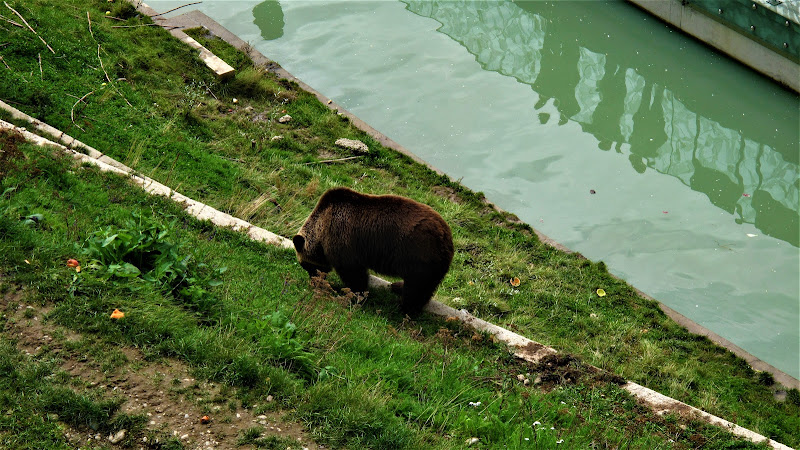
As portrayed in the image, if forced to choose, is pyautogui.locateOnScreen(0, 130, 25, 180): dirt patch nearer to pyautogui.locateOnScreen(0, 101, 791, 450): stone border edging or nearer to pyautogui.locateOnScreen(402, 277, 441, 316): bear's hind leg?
pyautogui.locateOnScreen(0, 101, 791, 450): stone border edging

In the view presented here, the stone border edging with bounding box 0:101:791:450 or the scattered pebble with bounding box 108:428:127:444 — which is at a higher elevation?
the scattered pebble with bounding box 108:428:127:444

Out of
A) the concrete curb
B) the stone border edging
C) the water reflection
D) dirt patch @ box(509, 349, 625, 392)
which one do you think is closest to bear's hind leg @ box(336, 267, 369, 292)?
the stone border edging

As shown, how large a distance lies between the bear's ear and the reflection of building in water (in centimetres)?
816

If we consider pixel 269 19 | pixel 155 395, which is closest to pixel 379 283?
pixel 155 395

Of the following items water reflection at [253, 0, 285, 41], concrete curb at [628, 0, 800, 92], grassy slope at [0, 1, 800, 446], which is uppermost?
concrete curb at [628, 0, 800, 92]

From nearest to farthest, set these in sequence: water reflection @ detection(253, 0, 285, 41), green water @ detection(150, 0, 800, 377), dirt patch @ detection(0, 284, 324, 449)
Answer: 1. dirt patch @ detection(0, 284, 324, 449)
2. green water @ detection(150, 0, 800, 377)
3. water reflection @ detection(253, 0, 285, 41)

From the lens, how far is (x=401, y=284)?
8.86 metres

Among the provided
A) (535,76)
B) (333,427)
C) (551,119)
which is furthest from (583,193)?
(333,427)

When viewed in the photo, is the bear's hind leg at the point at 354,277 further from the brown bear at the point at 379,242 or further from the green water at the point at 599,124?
the green water at the point at 599,124

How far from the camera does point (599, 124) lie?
599 inches

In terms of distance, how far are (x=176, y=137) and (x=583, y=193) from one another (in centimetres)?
718

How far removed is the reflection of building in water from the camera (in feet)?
45.1

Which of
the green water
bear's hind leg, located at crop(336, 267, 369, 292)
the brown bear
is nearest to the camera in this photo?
the brown bear

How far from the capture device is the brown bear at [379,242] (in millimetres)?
7902
